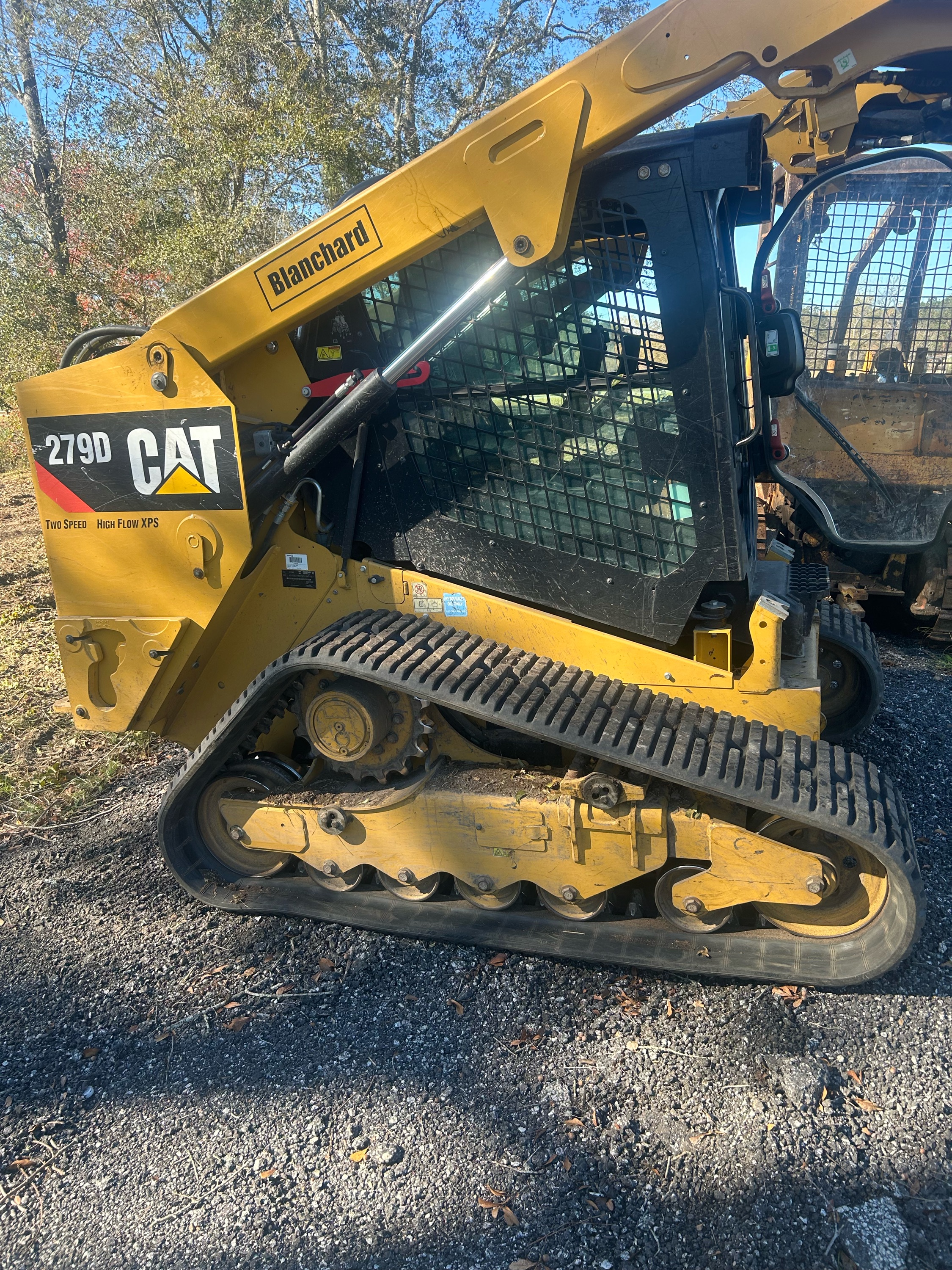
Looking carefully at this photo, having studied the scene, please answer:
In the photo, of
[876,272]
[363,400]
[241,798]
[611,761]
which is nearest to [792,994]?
[611,761]

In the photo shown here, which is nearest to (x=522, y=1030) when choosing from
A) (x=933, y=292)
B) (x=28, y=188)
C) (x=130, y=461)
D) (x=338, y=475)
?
(x=338, y=475)

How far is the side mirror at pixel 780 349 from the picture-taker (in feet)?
11.0

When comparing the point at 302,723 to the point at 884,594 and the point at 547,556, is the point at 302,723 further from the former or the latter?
the point at 884,594

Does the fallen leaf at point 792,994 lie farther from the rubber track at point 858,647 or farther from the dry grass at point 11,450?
the dry grass at point 11,450

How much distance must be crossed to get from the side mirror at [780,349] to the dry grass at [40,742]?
11.8ft

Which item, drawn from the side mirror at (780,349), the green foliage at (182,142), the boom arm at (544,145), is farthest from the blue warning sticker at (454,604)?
the green foliage at (182,142)

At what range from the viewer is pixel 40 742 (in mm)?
4797

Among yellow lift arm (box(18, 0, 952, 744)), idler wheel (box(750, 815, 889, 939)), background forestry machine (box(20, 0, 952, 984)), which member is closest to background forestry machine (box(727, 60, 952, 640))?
yellow lift arm (box(18, 0, 952, 744))

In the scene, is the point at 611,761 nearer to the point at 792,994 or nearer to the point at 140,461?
the point at 792,994

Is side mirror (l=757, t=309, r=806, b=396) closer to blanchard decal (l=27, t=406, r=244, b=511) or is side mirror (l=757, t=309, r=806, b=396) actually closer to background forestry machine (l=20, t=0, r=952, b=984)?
background forestry machine (l=20, t=0, r=952, b=984)

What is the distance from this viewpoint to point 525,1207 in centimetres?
208

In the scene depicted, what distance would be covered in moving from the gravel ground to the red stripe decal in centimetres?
160

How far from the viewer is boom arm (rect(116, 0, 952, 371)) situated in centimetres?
212

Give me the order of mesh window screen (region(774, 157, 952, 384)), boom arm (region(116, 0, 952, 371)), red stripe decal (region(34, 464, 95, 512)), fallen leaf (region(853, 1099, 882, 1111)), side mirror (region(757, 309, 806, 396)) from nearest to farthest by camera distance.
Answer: boom arm (region(116, 0, 952, 371)) → fallen leaf (region(853, 1099, 882, 1111)) → red stripe decal (region(34, 464, 95, 512)) → side mirror (region(757, 309, 806, 396)) → mesh window screen (region(774, 157, 952, 384))
